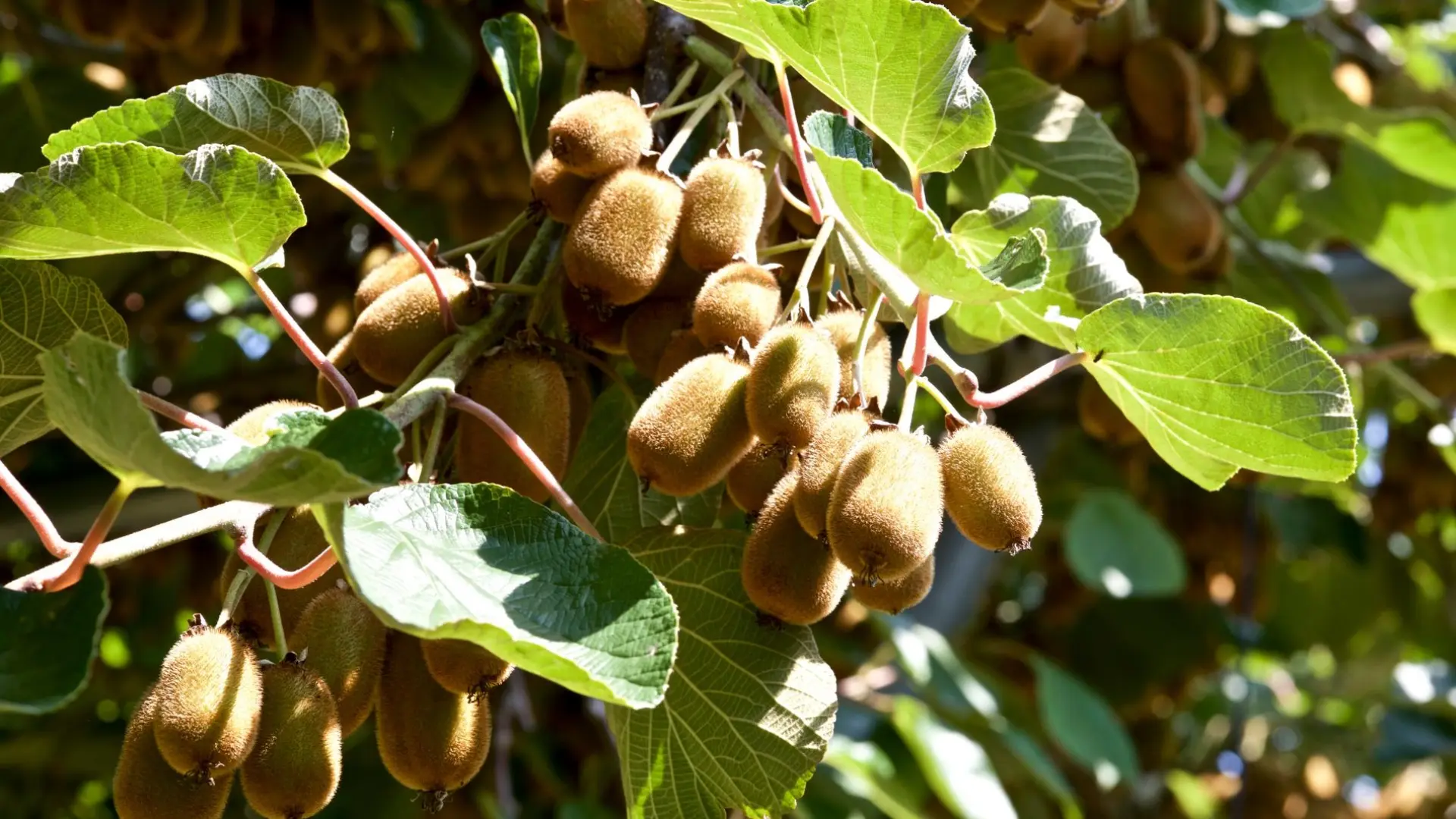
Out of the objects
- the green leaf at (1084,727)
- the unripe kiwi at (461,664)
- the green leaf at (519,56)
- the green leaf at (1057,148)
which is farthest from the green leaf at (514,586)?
the green leaf at (1084,727)

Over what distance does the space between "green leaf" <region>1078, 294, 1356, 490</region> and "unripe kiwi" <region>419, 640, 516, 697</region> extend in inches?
16.1

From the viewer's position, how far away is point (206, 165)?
81 centimetres

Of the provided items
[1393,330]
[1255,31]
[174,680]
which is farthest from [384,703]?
[1393,330]

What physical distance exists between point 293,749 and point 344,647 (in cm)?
7

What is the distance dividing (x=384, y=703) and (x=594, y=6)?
1.85ft

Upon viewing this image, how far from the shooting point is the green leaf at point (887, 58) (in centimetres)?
81

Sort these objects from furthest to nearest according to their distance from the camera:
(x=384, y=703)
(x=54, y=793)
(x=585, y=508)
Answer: (x=54, y=793) → (x=585, y=508) → (x=384, y=703)

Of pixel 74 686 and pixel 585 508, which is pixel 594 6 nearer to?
pixel 585 508

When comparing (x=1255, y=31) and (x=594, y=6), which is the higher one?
(x=594, y=6)

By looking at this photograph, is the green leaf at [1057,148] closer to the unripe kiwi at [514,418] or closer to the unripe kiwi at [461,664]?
the unripe kiwi at [514,418]

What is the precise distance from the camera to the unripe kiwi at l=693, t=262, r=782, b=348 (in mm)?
842

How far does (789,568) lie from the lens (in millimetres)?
791

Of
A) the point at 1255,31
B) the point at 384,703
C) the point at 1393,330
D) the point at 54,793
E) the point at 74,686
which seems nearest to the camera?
the point at 74,686

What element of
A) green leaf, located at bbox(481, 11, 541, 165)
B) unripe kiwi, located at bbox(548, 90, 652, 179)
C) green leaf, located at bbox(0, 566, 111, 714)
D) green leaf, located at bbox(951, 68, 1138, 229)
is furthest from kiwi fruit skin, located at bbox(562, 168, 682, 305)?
green leaf, located at bbox(951, 68, 1138, 229)
